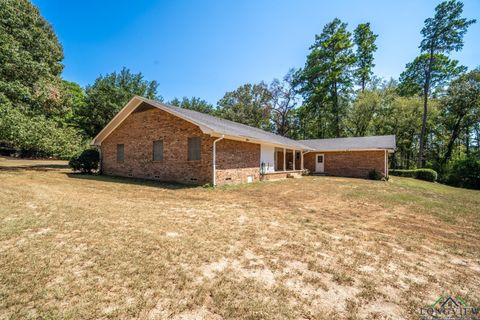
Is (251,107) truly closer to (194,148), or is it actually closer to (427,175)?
(427,175)

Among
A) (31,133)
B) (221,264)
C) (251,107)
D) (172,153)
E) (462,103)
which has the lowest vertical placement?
(221,264)

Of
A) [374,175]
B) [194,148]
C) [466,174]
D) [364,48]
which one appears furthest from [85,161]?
[364,48]

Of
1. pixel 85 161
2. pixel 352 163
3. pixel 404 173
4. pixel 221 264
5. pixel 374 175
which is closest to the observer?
pixel 221 264

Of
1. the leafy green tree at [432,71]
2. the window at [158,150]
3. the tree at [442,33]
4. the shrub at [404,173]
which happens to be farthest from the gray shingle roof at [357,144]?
the window at [158,150]

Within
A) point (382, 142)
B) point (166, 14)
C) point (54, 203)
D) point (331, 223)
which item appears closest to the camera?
point (331, 223)

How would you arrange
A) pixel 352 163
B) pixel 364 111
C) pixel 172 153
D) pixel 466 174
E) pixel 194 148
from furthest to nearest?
pixel 364 111 < pixel 352 163 < pixel 466 174 < pixel 172 153 < pixel 194 148

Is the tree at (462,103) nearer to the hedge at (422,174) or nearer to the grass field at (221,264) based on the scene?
the hedge at (422,174)

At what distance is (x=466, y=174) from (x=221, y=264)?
25027 millimetres

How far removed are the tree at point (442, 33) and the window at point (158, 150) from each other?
29.6 m

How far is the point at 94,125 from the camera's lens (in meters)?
22.8

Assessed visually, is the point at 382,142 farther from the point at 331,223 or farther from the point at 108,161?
the point at 108,161

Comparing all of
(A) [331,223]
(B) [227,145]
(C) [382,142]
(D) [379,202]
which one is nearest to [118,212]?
(A) [331,223]

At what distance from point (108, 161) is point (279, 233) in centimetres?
1436

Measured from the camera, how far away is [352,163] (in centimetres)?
1931
